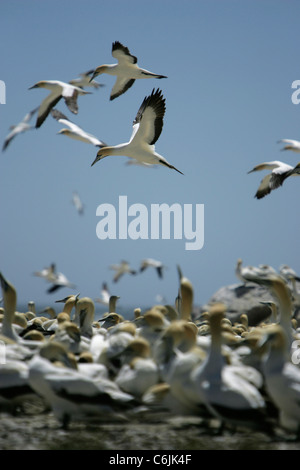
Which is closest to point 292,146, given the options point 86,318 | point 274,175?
point 274,175

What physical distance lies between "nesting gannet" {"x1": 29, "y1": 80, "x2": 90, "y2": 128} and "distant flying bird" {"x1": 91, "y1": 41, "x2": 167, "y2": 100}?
67 centimetres

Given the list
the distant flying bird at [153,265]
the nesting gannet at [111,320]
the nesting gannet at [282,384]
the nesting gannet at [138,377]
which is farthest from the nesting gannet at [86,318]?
the distant flying bird at [153,265]

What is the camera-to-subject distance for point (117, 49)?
14.3 meters

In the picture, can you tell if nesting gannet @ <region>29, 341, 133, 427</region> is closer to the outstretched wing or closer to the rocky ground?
the rocky ground

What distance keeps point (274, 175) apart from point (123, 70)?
3.98 meters

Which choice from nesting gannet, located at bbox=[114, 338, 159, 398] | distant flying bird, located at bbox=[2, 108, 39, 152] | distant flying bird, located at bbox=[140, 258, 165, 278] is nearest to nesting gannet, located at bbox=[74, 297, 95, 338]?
nesting gannet, located at bbox=[114, 338, 159, 398]

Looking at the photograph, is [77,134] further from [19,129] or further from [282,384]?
[282,384]

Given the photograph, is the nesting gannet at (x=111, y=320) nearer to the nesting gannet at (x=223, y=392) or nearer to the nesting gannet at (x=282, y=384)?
the nesting gannet at (x=223, y=392)

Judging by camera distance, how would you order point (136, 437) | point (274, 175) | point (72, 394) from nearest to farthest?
point (136, 437)
point (72, 394)
point (274, 175)

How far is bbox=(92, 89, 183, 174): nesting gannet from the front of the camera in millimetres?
11805

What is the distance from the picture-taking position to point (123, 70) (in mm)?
14930

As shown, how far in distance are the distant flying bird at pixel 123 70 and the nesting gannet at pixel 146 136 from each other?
4.78ft

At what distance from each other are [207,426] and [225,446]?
457 millimetres
